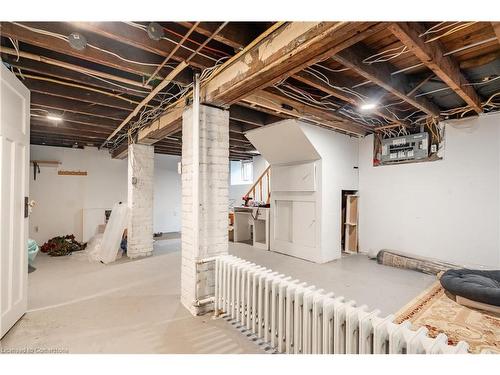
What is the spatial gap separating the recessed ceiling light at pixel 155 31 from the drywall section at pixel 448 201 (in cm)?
413

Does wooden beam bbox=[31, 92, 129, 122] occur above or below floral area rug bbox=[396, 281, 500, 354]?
above

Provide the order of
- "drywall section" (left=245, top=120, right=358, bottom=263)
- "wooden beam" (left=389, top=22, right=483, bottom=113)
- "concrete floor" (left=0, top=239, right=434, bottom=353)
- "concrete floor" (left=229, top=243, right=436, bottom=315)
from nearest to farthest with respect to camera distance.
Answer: "wooden beam" (left=389, top=22, right=483, bottom=113), "concrete floor" (left=0, top=239, right=434, bottom=353), "concrete floor" (left=229, top=243, right=436, bottom=315), "drywall section" (left=245, top=120, right=358, bottom=263)

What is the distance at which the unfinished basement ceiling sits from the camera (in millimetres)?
1720

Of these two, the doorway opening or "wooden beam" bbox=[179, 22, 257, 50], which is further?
the doorway opening

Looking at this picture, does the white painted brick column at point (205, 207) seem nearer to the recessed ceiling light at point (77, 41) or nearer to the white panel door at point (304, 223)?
the recessed ceiling light at point (77, 41)

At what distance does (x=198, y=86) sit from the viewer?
7.64 ft

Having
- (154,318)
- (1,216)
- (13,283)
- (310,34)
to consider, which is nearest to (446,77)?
(310,34)

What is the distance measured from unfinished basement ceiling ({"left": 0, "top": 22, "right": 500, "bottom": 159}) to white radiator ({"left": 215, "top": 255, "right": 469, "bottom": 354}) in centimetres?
162

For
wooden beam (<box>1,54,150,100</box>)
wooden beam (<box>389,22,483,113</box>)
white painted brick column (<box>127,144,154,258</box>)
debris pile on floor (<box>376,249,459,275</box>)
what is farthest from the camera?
white painted brick column (<box>127,144,154,258</box>)

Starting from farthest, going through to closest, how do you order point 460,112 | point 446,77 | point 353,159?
point 353,159 → point 460,112 → point 446,77

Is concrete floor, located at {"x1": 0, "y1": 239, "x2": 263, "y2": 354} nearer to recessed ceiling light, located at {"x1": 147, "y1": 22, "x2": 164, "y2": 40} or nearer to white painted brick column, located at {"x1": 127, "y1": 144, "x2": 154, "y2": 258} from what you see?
white painted brick column, located at {"x1": 127, "y1": 144, "x2": 154, "y2": 258}

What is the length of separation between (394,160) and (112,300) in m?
4.79

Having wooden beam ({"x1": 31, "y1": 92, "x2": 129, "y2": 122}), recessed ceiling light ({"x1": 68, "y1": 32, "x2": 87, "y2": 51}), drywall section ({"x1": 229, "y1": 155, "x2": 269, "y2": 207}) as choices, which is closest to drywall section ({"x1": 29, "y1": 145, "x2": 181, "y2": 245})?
wooden beam ({"x1": 31, "y1": 92, "x2": 129, "y2": 122})
